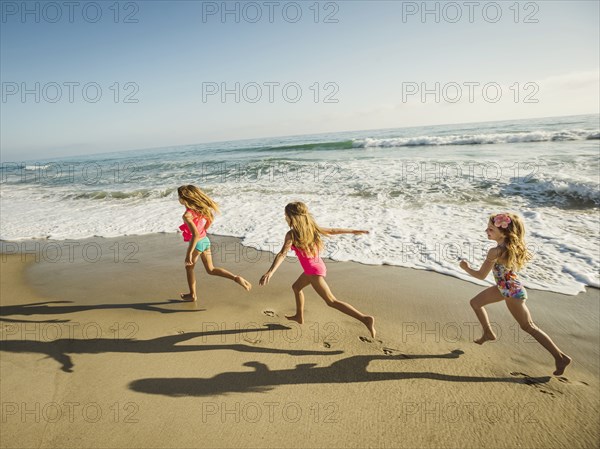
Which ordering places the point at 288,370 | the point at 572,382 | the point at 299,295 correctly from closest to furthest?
the point at 572,382
the point at 288,370
the point at 299,295

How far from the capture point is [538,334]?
275cm

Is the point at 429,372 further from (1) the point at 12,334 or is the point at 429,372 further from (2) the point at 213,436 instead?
(1) the point at 12,334

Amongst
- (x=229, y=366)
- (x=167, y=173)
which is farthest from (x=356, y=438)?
(x=167, y=173)

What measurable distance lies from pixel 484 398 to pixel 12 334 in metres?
5.04

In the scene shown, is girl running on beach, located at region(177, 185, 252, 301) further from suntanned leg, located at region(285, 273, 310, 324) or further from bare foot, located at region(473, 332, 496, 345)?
bare foot, located at region(473, 332, 496, 345)

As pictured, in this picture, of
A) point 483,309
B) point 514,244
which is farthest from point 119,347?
point 514,244

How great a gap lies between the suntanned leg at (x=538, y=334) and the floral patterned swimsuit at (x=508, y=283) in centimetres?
6

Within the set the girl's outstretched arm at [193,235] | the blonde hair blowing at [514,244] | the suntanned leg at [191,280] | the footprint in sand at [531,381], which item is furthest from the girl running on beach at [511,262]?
the suntanned leg at [191,280]

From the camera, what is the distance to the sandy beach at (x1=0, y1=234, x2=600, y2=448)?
2.29 meters

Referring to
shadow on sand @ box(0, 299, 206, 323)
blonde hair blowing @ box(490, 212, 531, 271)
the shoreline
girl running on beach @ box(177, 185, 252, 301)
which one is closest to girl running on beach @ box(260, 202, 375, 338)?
girl running on beach @ box(177, 185, 252, 301)

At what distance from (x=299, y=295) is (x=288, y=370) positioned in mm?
869

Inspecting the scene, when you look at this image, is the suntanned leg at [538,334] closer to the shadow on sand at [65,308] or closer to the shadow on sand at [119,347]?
the shadow on sand at [119,347]

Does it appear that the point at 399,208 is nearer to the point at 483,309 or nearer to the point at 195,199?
the point at 483,309

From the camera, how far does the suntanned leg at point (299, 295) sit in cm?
345
